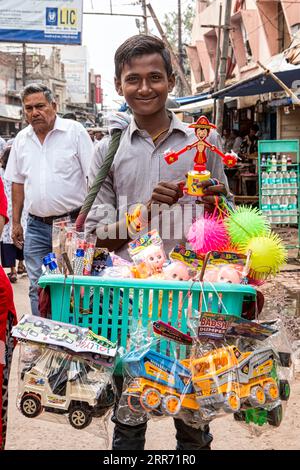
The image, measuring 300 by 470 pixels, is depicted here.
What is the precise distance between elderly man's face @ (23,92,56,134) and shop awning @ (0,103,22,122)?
41.1 metres

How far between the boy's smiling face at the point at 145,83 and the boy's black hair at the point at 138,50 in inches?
0.7

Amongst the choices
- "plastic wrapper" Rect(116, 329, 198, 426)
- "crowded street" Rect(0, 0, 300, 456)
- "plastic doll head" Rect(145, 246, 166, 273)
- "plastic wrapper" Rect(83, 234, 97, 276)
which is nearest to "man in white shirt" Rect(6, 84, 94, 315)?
"crowded street" Rect(0, 0, 300, 456)

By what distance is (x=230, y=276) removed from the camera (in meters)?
1.95

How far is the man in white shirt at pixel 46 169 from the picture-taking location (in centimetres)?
461

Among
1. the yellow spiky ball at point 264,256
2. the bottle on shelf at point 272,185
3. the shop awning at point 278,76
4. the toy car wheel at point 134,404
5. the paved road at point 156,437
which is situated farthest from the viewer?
the bottle on shelf at point 272,185

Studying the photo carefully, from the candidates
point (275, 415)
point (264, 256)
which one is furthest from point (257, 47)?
point (275, 415)

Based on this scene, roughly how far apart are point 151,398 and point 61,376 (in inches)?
10.6

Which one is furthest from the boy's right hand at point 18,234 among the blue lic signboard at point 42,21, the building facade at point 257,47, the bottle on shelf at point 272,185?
the blue lic signboard at point 42,21

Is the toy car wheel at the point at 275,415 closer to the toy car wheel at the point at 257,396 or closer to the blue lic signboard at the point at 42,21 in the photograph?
the toy car wheel at the point at 257,396

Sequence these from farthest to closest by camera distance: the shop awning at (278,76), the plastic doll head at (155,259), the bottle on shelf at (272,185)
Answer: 1. the bottle on shelf at (272,185)
2. the shop awning at (278,76)
3. the plastic doll head at (155,259)

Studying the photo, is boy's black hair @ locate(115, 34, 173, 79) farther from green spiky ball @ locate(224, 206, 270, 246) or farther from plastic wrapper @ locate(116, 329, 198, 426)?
plastic wrapper @ locate(116, 329, 198, 426)

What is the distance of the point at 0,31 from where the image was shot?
58.6 feet

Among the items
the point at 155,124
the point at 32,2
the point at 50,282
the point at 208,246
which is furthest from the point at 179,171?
the point at 32,2
